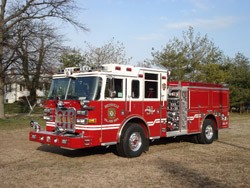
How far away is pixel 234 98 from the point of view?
38469 millimetres

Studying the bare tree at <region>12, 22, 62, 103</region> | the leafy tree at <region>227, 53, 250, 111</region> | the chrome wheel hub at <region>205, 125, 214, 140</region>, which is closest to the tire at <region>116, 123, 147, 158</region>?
the chrome wheel hub at <region>205, 125, 214, 140</region>

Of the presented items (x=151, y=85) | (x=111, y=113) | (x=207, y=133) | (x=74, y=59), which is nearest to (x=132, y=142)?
(x=111, y=113)

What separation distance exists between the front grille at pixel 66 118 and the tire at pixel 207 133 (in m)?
5.58

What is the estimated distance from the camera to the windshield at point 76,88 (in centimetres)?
988

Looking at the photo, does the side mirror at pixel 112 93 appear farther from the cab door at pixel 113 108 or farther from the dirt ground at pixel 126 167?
the dirt ground at pixel 126 167

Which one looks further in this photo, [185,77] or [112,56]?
[112,56]

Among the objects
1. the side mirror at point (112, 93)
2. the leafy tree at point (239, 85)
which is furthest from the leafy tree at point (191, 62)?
the side mirror at point (112, 93)

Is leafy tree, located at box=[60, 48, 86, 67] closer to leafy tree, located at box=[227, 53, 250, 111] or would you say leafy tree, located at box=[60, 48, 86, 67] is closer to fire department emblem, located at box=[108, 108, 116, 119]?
leafy tree, located at box=[227, 53, 250, 111]

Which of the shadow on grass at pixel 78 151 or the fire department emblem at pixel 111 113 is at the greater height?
the fire department emblem at pixel 111 113

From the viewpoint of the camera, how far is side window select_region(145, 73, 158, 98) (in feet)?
37.1

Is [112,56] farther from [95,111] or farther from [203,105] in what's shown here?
[95,111]

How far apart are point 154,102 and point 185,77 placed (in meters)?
22.5

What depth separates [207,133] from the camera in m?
14.1

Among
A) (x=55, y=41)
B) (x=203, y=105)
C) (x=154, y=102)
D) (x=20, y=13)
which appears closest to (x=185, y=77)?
(x=55, y=41)
